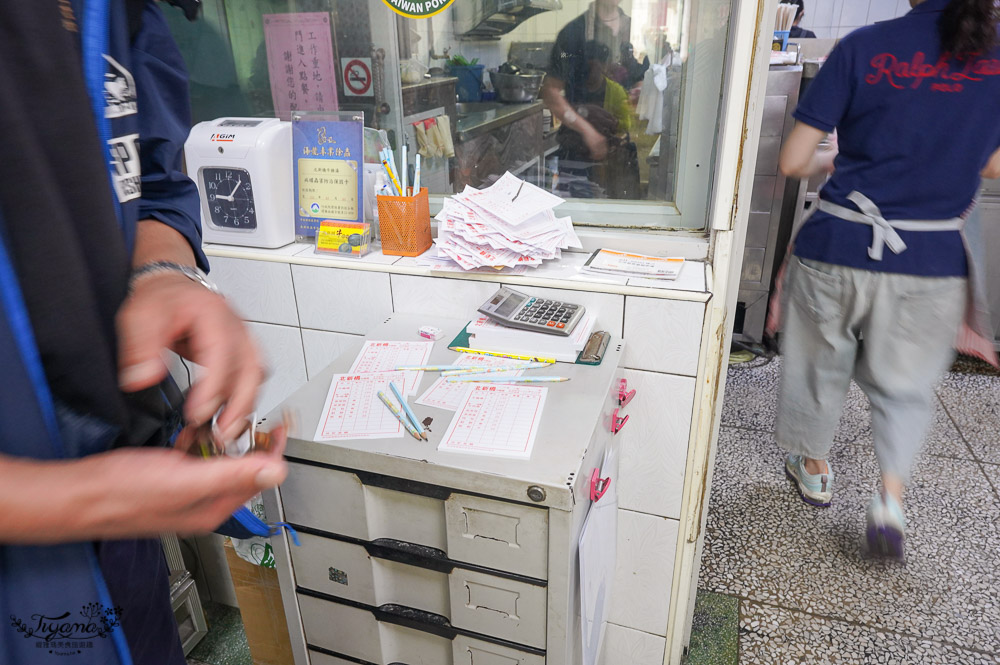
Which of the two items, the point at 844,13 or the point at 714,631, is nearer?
the point at 714,631

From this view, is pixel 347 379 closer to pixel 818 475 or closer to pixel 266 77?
pixel 266 77

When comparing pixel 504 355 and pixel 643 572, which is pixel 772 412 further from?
pixel 504 355

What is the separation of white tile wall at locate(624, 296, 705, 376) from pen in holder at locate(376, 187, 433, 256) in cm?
48

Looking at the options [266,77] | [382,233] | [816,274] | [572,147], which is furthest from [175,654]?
[816,274]

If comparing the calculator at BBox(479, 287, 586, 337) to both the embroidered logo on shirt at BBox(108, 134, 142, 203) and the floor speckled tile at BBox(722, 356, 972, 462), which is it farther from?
the floor speckled tile at BBox(722, 356, 972, 462)

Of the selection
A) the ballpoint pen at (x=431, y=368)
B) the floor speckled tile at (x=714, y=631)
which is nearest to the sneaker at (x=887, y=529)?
the floor speckled tile at (x=714, y=631)

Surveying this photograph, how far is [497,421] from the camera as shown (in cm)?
94

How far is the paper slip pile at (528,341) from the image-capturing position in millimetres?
1116

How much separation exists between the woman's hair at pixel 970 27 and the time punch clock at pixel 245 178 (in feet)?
4.95

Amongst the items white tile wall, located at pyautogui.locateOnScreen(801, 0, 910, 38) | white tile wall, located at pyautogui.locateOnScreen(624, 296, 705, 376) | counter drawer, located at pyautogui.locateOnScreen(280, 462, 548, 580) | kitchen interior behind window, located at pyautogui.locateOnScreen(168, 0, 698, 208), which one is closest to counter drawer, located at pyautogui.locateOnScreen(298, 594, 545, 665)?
counter drawer, located at pyautogui.locateOnScreen(280, 462, 548, 580)

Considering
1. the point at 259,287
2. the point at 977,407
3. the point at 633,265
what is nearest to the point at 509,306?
the point at 633,265

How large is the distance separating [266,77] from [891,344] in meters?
1.77

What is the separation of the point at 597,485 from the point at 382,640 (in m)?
0.43

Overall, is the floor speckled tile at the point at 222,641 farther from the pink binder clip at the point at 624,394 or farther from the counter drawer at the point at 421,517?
the pink binder clip at the point at 624,394
